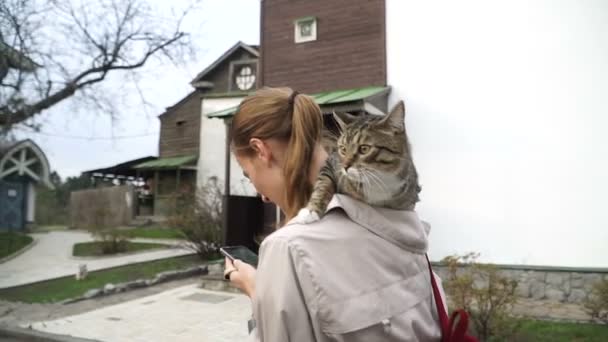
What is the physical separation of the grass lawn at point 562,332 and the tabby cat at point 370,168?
5.19 metres

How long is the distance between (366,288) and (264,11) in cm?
1226

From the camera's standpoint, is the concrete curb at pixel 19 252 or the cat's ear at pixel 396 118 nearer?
the cat's ear at pixel 396 118

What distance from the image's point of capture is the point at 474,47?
9398 millimetres

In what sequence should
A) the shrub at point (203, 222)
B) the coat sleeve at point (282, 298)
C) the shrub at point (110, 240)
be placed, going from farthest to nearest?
the shrub at point (110, 240) < the shrub at point (203, 222) < the coat sleeve at point (282, 298)

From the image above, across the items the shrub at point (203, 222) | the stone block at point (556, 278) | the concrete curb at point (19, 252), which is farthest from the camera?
the concrete curb at point (19, 252)

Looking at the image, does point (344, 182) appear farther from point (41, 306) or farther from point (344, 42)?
point (344, 42)

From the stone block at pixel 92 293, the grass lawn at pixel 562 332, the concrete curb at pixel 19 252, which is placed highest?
the grass lawn at pixel 562 332

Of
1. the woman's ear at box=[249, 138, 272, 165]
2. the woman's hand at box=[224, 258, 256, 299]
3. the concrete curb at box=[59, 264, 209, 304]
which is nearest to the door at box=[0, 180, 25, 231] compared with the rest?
the concrete curb at box=[59, 264, 209, 304]

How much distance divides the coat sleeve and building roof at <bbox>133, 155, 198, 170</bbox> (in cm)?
2200

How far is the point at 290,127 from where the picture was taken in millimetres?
1469

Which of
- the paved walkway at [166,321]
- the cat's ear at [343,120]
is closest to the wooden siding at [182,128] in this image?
the paved walkway at [166,321]

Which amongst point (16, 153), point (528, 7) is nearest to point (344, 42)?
point (528, 7)

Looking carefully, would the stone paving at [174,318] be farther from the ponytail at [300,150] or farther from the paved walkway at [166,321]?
the ponytail at [300,150]

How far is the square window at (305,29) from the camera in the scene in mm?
11727
